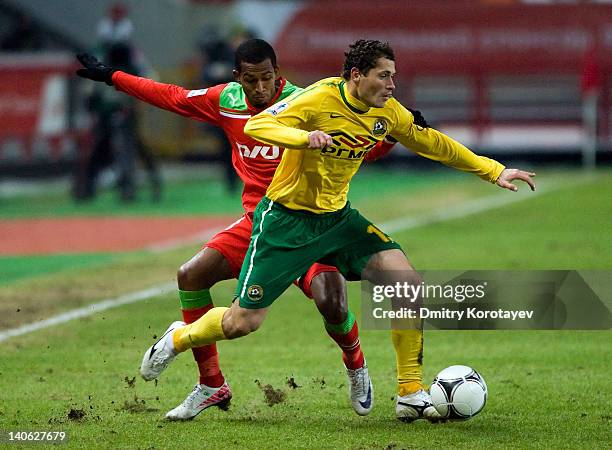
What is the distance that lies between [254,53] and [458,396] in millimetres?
2167

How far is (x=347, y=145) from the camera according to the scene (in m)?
7.55

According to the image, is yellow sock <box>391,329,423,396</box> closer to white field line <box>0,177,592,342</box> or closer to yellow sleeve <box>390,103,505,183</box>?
yellow sleeve <box>390,103,505,183</box>

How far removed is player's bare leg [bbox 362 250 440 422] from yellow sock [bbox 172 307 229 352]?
84cm

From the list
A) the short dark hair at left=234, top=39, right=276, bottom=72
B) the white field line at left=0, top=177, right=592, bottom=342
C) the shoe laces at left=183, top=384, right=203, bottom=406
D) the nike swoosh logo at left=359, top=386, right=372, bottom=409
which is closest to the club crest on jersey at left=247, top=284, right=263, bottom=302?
the shoe laces at left=183, top=384, right=203, bottom=406

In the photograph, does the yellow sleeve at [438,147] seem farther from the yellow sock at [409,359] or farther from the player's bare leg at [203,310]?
the player's bare leg at [203,310]

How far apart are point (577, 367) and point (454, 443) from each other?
2.45 meters

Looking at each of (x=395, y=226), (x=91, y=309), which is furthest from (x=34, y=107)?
(x=91, y=309)

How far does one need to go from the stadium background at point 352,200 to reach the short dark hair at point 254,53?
1959mm

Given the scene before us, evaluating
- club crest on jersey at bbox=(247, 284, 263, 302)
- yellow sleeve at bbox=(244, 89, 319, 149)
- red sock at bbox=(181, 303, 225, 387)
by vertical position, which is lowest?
red sock at bbox=(181, 303, 225, 387)

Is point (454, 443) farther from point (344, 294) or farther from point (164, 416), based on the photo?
point (164, 416)

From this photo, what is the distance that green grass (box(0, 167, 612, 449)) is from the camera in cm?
728

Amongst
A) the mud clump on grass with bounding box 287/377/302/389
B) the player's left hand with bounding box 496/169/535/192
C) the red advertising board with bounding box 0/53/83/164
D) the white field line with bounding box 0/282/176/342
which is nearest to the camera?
the player's left hand with bounding box 496/169/535/192

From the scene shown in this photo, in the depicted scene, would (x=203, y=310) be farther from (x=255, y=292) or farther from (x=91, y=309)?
(x=91, y=309)

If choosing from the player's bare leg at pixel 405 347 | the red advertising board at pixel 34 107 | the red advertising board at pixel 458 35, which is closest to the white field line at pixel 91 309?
the player's bare leg at pixel 405 347
